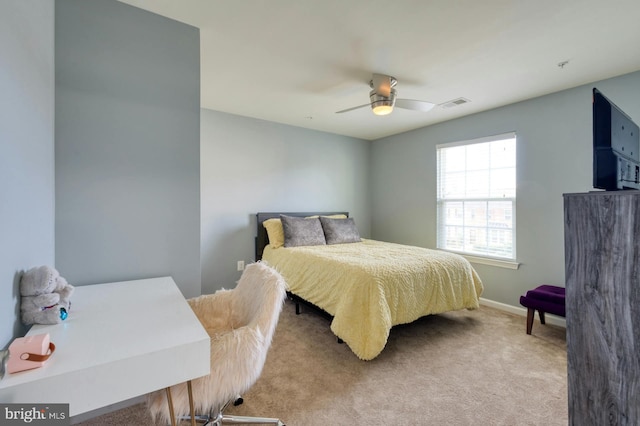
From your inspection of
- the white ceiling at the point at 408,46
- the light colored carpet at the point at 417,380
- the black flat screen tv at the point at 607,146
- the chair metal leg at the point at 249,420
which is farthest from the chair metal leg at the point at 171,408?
the white ceiling at the point at 408,46

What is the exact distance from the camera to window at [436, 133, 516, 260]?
3.29 metres

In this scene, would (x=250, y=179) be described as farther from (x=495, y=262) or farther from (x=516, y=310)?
(x=516, y=310)

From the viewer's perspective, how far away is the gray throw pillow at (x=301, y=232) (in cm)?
346

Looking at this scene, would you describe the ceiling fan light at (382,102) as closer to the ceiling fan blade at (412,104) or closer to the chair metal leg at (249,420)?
the ceiling fan blade at (412,104)

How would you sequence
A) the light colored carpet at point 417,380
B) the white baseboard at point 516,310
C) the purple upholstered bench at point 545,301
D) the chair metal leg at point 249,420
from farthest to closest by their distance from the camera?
the white baseboard at point 516,310 < the purple upholstered bench at point 545,301 < the light colored carpet at point 417,380 < the chair metal leg at point 249,420

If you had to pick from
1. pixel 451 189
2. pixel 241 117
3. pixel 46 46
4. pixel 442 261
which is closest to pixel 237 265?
pixel 241 117

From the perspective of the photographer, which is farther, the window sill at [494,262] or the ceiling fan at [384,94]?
the window sill at [494,262]

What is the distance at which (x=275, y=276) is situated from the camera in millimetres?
1446

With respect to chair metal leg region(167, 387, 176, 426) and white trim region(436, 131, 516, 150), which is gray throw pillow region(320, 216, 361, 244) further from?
chair metal leg region(167, 387, 176, 426)

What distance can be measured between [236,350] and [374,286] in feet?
4.12

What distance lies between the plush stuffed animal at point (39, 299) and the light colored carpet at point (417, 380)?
898mm

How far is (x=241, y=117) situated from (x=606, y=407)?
396 cm

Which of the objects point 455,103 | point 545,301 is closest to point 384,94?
point 455,103

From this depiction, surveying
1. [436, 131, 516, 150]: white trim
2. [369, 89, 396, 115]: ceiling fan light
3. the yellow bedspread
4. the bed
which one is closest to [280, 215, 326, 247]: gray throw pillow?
the bed
